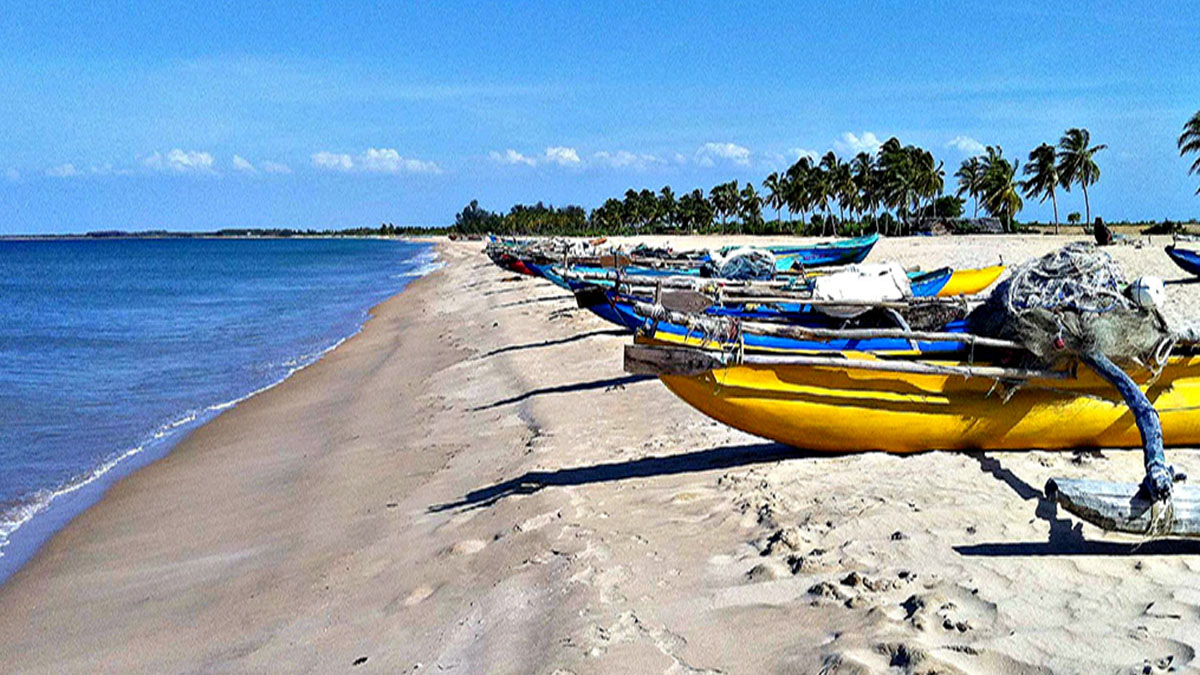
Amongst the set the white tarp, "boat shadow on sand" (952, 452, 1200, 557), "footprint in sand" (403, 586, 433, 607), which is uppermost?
the white tarp

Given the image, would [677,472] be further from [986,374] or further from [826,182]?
[826,182]

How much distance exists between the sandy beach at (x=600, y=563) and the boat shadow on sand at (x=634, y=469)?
3 cm

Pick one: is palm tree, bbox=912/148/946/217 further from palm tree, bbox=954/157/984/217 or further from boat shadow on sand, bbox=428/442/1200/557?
boat shadow on sand, bbox=428/442/1200/557

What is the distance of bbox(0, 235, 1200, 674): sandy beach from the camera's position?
12.9 ft

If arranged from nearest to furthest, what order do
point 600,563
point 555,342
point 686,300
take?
1. point 600,563
2. point 686,300
3. point 555,342

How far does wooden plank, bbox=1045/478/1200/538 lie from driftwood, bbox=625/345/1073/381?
175 cm

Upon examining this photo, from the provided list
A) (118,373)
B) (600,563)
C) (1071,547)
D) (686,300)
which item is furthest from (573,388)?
(118,373)

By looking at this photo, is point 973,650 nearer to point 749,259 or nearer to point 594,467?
point 594,467

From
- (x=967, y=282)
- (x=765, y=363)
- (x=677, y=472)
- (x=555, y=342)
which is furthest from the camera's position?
(x=555, y=342)

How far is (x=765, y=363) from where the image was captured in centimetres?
618

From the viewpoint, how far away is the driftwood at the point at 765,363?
19.5 ft

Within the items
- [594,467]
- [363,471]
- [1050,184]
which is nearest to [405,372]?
[363,471]

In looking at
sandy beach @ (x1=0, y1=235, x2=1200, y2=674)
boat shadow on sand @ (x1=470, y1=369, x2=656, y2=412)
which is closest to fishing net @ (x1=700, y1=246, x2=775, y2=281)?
boat shadow on sand @ (x1=470, y1=369, x2=656, y2=412)

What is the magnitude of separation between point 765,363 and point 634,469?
146 cm
